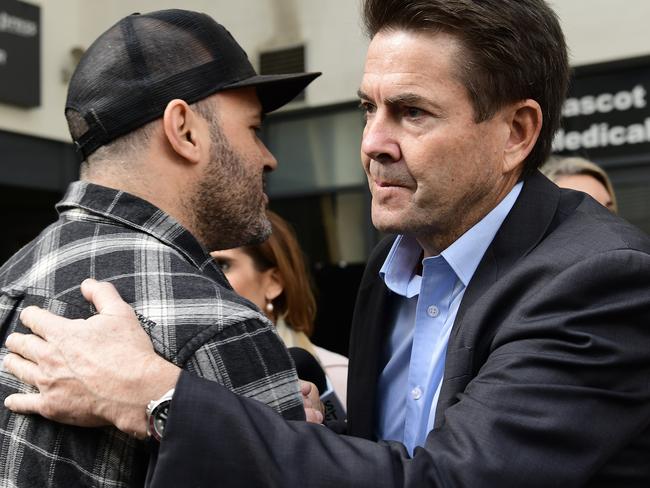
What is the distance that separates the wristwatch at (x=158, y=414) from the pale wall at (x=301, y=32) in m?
5.17

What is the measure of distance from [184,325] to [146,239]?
0.26 metres

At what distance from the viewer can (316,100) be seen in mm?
7801

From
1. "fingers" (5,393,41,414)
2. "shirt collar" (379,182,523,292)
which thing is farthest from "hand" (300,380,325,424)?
"fingers" (5,393,41,414)

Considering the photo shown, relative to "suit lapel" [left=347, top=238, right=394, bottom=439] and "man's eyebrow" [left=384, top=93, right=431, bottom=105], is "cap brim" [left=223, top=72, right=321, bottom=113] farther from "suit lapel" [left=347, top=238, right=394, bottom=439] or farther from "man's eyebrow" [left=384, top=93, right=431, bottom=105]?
"suit lapel" [left=347, top=238, right=394, bottom=439]

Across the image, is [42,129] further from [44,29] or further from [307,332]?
[307,332]

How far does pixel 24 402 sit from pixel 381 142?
3.31ft

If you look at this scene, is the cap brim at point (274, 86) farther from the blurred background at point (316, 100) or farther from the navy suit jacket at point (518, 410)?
the blurred background at point (316, 100)

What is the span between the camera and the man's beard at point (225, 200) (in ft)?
7.14

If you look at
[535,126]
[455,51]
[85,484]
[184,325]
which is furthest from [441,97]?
[85,484]

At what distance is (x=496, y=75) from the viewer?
82.2 inches

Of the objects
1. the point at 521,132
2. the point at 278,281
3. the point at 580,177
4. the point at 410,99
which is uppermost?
the point at 410,99

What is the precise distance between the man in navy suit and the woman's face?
66.7 inches

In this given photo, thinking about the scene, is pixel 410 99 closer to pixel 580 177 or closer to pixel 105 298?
pixel 105 298

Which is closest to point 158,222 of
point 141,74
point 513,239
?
point 141,74
